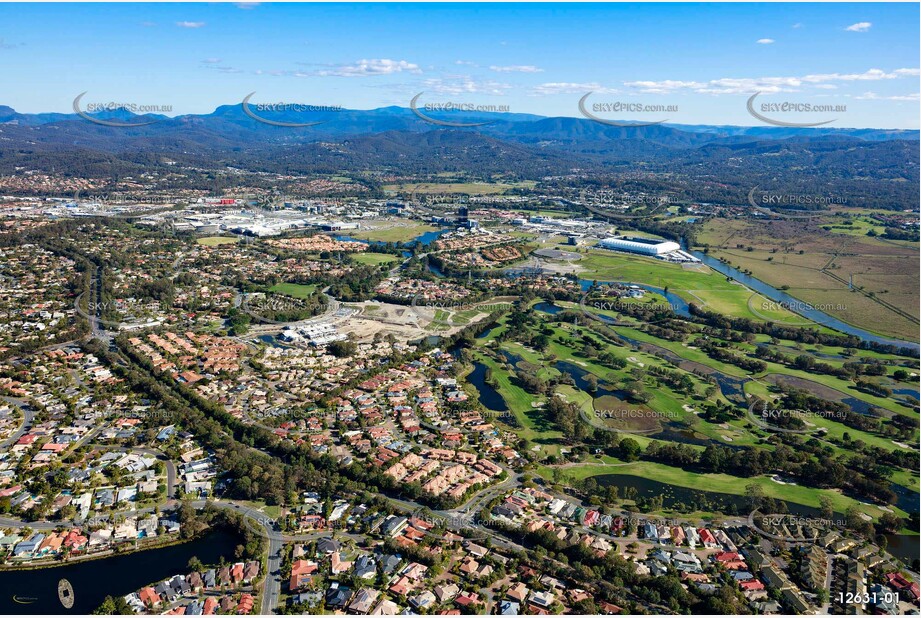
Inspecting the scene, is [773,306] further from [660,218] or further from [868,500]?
[660,218]

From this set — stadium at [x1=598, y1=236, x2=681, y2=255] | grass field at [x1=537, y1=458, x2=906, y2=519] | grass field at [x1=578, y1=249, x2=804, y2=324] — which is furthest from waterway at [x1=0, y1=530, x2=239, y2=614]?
stadium at [x1=598, y1=236, x2=681, y2=255]

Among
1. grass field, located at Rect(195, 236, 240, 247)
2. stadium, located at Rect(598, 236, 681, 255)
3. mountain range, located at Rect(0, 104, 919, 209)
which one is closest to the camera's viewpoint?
stadium, located at Rect(598, 236, 681, 255)

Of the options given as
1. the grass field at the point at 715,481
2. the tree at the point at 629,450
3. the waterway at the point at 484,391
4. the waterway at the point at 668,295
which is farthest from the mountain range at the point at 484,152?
the tree at the point at 629,450

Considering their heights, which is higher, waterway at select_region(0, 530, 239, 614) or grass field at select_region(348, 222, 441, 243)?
grass field at select_region(348, 222, 441, 243)

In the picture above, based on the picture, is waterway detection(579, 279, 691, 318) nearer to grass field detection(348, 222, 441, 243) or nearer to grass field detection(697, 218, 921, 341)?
grass field detection(697, 218, 921, 341)

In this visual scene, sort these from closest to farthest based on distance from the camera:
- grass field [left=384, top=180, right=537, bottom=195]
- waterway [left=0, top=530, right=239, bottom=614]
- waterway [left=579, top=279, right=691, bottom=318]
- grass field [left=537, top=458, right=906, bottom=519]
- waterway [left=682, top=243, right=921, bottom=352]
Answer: waterway [left=0, top=530, right=239, bottom=614] → grass field [left=537, top=458, right=906, bottom=519] → waterway [left=682, top=243, right=921, bottom=352] → waterway [left=579, top=279, right=691, bottom=318] → grass field [left=384, top=180, right=537, bottom=195]

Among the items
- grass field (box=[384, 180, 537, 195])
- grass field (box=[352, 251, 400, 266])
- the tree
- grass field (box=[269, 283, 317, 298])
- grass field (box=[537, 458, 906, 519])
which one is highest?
grass field (box=[384, 180, 537, 195])
